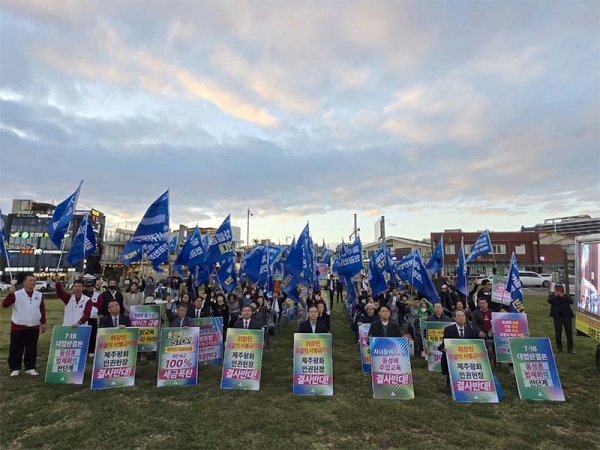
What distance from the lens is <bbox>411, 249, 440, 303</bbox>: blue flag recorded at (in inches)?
515

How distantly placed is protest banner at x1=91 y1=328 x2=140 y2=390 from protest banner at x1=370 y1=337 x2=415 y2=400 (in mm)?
4800

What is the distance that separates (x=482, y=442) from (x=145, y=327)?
772 centimetres

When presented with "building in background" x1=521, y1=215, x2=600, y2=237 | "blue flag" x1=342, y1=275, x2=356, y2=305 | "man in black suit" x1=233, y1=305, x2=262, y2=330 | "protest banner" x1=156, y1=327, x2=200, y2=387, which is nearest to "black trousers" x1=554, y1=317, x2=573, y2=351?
"blue flag" x1=342, y1=275, x2=356, y2=305

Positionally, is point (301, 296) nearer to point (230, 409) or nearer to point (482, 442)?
point (230, 409)

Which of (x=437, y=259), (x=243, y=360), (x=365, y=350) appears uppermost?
(x=437, y=259)

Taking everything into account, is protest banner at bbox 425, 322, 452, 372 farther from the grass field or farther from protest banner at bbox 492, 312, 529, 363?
protest banner at bbox 492, 312, 529, 363

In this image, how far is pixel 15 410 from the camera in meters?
6.06

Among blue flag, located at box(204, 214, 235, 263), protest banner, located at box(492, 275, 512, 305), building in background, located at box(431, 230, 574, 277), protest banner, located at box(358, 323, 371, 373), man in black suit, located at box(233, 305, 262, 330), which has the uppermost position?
building in background, located at box(431, 230, 574, 277)

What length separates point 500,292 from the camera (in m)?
11.8

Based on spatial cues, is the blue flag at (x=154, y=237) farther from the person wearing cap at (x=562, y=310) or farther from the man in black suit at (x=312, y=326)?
the person wearing cap at (x=562, y=310)

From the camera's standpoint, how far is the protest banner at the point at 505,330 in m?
8.98

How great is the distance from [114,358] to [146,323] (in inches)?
89.2

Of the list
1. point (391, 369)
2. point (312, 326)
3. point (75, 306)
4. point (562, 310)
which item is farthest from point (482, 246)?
point (75, 306)

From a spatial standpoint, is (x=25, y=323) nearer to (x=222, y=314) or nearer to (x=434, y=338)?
(x=222, y=314)
